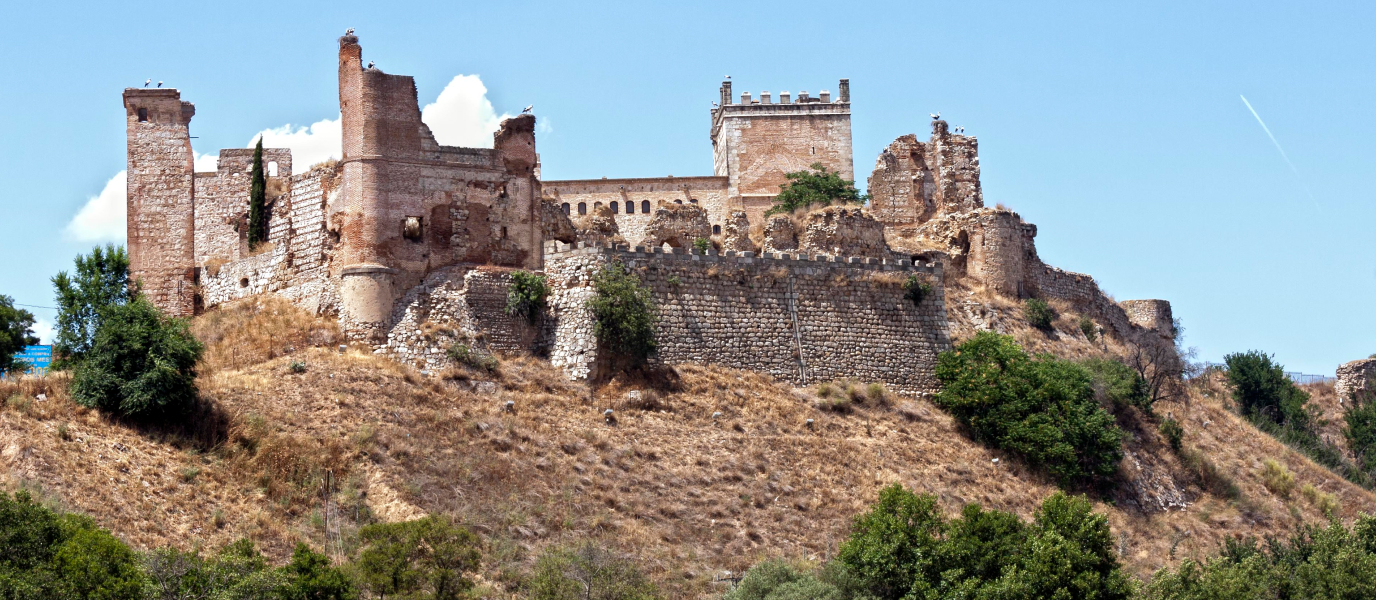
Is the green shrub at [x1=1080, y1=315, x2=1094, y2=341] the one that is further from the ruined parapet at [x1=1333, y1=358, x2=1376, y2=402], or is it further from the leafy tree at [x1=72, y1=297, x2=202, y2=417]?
the leafy tree at [x1=72, y1=297, x2=202, y2=417]

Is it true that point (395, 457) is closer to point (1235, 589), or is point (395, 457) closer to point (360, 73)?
point (360, 73)

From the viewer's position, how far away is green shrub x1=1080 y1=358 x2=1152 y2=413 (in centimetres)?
4216

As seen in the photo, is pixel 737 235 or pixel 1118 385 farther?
pixel 737 235

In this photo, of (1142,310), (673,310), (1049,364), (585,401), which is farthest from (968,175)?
(585,401)

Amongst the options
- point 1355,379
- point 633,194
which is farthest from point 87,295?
point 1355,379

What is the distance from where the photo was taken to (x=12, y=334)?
136 ft

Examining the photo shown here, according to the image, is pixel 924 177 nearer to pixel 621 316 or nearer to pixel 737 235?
pixel 737 235

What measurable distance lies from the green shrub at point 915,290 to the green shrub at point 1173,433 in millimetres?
6449

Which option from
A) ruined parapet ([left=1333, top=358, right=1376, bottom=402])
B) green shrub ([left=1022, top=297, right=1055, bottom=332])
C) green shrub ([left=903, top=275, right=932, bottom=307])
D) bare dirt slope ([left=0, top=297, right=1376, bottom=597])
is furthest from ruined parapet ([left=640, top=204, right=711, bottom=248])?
ruined parapet ([left=1333, top=358, right=1376, bottom=402])

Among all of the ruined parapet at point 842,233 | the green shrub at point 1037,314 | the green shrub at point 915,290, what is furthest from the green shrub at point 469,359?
the green shrub at point 1037,314

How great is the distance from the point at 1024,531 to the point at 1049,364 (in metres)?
7.95

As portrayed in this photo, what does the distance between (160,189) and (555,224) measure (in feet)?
27.9

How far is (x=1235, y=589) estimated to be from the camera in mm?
32781

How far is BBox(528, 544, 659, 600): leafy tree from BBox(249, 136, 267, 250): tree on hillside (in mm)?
12980
